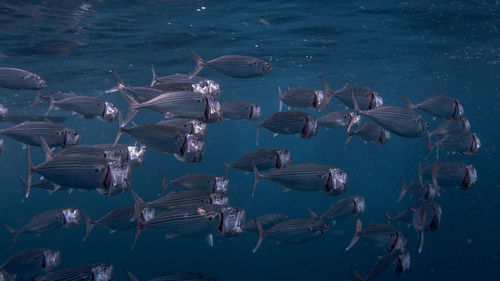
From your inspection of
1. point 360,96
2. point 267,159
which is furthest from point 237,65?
point 360,96

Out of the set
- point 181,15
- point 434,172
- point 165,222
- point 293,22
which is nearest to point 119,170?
point 165,222

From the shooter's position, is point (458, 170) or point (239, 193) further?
point (239, 193)

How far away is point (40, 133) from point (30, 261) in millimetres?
2626

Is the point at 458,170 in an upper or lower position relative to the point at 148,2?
lower

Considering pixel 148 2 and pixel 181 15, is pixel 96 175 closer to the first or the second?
pixel 148 2

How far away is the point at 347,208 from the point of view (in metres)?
7.30

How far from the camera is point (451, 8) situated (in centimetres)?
1590

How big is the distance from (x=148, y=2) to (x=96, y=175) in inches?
419

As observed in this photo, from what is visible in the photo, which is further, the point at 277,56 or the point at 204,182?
the point at 277,56

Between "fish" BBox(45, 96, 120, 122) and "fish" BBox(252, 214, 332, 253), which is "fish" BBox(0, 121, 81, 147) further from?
"fish" BBox(252, 214, 332, 253)

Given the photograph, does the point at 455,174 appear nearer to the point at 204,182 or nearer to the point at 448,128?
the point at 448,128

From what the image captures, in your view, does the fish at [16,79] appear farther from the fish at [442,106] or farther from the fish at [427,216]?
the fish at [427,216]

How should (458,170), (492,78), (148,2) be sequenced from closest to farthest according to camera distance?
1. (458,170)
2. (148,2)
3. (492,78)

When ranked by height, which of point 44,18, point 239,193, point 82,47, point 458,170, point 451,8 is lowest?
point 239,193
